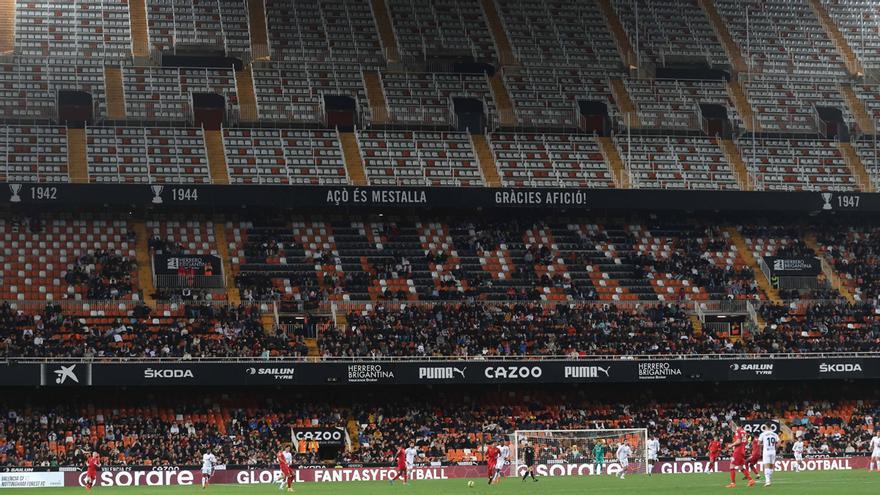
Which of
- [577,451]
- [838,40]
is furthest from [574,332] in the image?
[838,40]

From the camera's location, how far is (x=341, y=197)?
61594mm

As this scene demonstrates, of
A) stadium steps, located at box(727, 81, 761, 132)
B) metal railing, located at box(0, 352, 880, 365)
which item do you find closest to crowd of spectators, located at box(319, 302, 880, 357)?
metal railing, located at box(0, 352, 880, 365)

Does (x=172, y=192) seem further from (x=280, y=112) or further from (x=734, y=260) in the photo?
(x=734, y=260)

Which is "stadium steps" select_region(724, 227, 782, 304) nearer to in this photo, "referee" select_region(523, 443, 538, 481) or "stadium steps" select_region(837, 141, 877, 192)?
"stadium steps" select_region(837, 141, 877, 192)

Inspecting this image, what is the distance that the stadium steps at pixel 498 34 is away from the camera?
73.7 metres

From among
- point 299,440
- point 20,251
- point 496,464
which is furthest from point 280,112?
point 496,464

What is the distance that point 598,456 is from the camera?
48688mm

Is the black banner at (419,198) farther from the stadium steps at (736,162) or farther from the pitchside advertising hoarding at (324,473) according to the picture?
the pitchside advertising hoarding at (324,473)

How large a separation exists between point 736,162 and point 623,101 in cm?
677

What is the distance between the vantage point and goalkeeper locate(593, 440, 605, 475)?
48.7 m

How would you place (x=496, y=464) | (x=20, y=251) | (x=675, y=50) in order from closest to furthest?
(x=496, y=464)
(x=20, y=251)
(x=675, y=50)

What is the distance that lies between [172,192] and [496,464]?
22.6 metres

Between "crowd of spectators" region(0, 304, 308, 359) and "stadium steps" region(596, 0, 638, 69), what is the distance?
2858 centimetres

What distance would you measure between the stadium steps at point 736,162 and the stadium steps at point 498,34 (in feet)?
39.2
